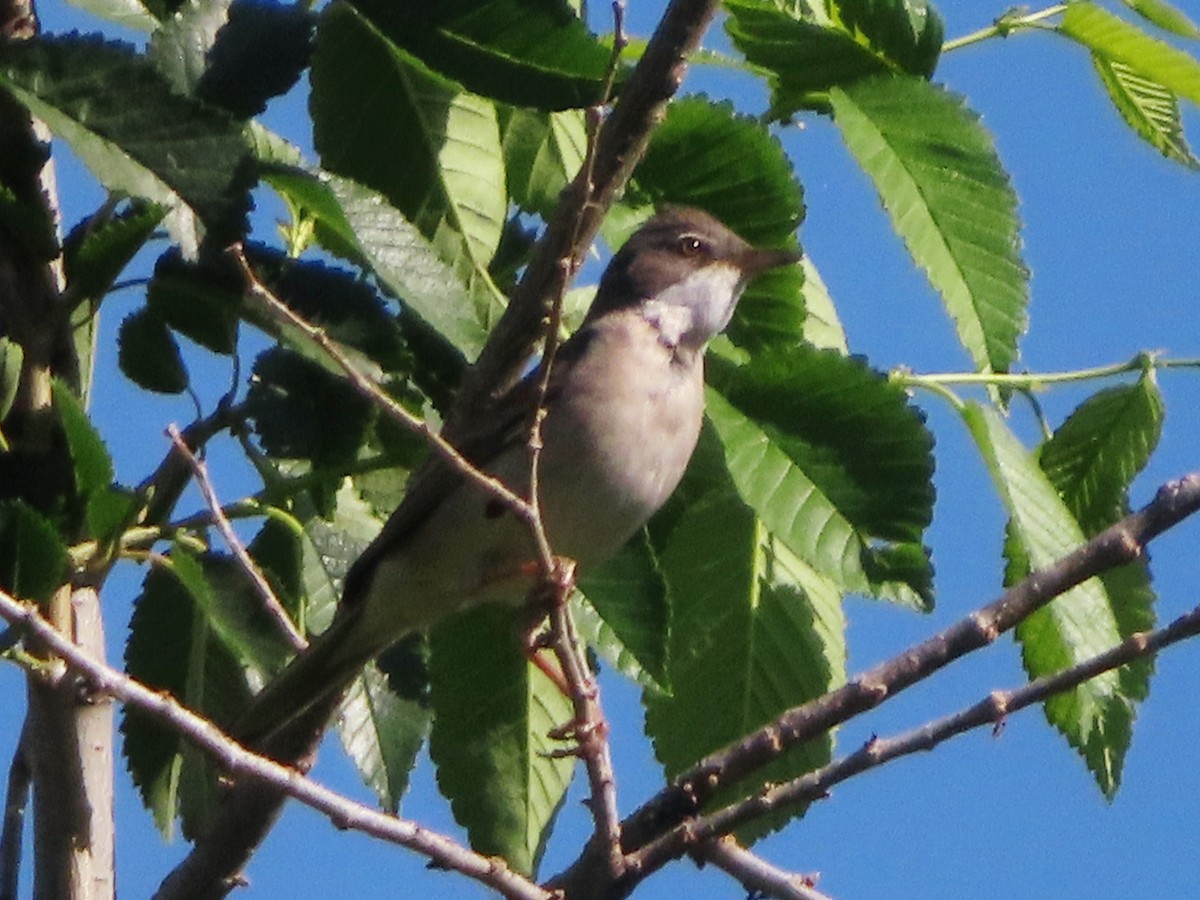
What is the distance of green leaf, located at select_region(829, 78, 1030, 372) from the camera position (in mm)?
3717

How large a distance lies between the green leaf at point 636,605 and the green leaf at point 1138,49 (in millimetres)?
1331

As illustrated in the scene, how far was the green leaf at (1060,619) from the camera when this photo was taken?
11.9ft

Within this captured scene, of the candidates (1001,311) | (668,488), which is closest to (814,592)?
(668,488)

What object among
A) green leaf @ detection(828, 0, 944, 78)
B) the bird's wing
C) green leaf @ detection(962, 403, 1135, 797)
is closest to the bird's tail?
the bird's wing

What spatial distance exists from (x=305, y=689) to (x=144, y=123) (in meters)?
1.09

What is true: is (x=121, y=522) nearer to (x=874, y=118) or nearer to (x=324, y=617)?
(x=324, y=617)

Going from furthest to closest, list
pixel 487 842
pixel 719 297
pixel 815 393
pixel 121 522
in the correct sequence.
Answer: pixel 719 297
pixel 487 842
pixel 815 393
pixel 121 522

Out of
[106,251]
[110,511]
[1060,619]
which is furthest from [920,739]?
[106,251]

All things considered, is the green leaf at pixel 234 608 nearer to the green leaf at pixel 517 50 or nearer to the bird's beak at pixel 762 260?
the green leaf at pixel 517 50

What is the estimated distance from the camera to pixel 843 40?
3838 millimetres

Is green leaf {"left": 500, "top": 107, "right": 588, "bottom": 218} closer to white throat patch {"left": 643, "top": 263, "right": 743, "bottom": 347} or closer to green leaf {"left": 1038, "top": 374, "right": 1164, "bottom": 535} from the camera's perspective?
white throat patch {"left": 643, "top": 263, "right": 743, "bottom": 347}

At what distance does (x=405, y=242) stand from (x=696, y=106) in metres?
0.63

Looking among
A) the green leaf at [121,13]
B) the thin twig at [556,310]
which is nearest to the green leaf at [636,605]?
the thin twig at [556,310]

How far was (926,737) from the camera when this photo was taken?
270 cm
